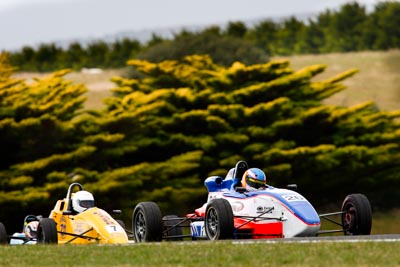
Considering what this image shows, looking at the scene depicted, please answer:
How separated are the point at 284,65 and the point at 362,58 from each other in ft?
113

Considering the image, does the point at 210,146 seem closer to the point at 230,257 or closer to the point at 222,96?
the point at 222,96

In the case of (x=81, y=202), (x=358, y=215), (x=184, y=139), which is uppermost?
(x=184, y=139)

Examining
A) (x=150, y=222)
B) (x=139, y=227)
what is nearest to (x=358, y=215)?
(x=150, y=222)

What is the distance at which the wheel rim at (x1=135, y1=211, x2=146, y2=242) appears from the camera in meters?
22.9

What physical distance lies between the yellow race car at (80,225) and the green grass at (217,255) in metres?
4.00

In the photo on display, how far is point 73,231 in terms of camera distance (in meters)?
24.3

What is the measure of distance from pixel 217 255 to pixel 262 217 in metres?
6.72

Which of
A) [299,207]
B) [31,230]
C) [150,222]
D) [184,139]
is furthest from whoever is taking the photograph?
[184,139]

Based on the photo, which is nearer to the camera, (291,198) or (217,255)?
(217,255)

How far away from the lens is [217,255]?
629 inches

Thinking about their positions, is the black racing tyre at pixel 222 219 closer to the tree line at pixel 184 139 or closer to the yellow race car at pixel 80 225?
the yellow race car at pixel 80 225

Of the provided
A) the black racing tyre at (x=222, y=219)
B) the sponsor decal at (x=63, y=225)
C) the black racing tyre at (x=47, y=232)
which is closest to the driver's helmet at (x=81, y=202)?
the sponsor decal at (x=63, y=225)

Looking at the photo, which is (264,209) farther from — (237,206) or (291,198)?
(237,206)

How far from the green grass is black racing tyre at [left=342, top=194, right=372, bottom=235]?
4478 mm
